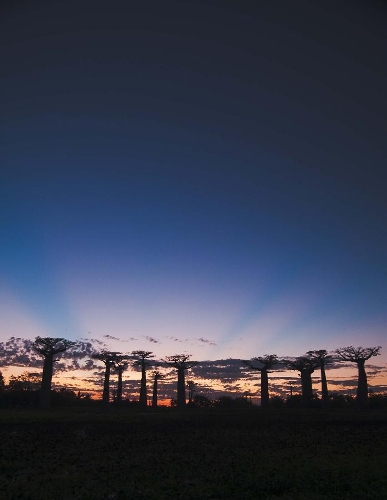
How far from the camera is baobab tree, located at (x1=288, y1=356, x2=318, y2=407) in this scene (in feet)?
280

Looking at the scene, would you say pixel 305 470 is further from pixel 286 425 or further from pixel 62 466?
pixel 286 425

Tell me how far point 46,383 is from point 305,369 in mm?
51543

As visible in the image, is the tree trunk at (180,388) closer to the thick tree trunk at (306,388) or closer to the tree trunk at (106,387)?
the tree trunk at (106,387)

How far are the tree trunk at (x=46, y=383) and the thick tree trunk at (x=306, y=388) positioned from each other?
1906 inches

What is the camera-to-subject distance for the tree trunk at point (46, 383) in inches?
2723

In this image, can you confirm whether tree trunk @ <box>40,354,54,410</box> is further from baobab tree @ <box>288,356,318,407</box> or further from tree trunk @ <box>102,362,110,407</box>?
baobab tree @ <box>288,356,318,407</box>

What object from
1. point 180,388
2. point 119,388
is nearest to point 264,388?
point 180,388

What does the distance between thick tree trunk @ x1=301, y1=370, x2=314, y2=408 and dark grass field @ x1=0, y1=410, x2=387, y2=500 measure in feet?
163

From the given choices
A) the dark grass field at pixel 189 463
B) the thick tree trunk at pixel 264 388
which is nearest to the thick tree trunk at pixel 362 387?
the thick tree trunk at pixel 264 388

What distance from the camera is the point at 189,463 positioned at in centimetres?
2197

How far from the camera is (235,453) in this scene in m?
25.0

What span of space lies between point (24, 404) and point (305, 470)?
66.1 meters

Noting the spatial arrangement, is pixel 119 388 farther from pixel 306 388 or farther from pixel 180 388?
pixel 306 388

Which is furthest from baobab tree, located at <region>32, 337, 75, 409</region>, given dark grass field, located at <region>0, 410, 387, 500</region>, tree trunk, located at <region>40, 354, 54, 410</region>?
dark grass field, located at <region>0, 410, 387, 500</region>
